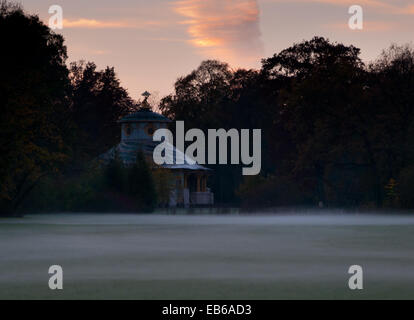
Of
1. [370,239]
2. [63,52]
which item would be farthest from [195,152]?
[370,239]

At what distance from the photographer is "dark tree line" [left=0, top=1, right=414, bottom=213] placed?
67.8 metres

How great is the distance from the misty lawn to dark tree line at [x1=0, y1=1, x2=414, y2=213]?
1082 inches

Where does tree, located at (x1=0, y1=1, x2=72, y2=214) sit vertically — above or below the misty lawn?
above

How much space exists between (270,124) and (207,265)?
9643cm

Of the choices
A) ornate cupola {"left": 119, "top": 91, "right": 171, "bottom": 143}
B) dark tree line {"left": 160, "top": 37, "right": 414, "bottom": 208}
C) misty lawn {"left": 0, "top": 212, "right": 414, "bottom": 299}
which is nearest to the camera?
misty lawn {"left": 0, "top": 212, "right": 414, "bottom": 299}

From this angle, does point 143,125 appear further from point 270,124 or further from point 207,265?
point 207,265

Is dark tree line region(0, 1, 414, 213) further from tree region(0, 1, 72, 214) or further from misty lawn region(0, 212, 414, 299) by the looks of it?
misty lawn region(0, 212, 414, 299)

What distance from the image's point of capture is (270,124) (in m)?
121

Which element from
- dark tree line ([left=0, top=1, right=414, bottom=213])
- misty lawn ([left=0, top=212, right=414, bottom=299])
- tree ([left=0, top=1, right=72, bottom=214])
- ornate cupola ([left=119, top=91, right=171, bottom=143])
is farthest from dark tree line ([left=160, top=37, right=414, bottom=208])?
misty lawn ([left=0, top=212, right=414, bottom=299])

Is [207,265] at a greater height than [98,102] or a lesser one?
lesser

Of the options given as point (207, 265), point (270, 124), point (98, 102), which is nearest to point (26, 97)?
point (207, 265)

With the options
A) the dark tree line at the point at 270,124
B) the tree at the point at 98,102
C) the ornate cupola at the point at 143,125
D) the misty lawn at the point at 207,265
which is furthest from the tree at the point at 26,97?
the tree at the point at 98,102

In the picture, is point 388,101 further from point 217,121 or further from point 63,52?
point 217,121

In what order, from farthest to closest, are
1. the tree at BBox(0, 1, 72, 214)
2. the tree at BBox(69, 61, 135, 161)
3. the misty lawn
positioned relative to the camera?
the tree at BBox(69, 61, 135, 161) → the tree at BBox(0, 1, 72, 214) → the misty lawn
